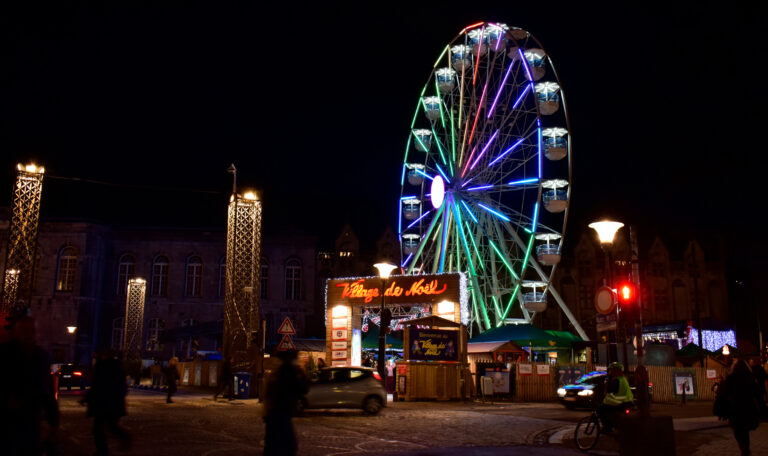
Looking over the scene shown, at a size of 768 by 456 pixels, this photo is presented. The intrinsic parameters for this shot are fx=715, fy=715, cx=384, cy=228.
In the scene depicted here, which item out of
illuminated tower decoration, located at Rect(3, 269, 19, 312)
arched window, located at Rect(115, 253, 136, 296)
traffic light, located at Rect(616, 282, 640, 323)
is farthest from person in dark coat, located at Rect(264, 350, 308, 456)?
arched window, located at Rect(115, 253, 136, 296)

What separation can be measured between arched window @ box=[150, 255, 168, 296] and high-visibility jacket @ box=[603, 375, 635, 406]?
55727mm

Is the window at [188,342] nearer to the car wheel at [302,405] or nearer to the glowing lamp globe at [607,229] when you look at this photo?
the car wheel at [302,405]

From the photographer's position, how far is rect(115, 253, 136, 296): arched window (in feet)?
207

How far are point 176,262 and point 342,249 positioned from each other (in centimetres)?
1501

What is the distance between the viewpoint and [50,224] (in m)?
60.3

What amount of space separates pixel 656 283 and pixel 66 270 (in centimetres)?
5279

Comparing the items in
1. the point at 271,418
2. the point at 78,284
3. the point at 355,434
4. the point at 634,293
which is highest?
the point at 78,284

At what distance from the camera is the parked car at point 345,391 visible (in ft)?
69.1

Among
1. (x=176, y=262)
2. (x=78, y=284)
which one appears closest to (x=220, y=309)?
(x=176, y=262)

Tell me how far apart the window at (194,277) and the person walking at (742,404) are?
56688 millimetres

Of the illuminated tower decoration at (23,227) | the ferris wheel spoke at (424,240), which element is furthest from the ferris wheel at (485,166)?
the illuminated tower decoration at (23,227)

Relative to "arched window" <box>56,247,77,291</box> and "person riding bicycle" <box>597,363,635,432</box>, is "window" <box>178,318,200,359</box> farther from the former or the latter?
"person riding bicycle" <box>597,363,635,432</box>

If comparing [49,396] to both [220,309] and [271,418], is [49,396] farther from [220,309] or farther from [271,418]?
[220,309]

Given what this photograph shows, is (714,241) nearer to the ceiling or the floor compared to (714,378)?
nearer to the ceiling
